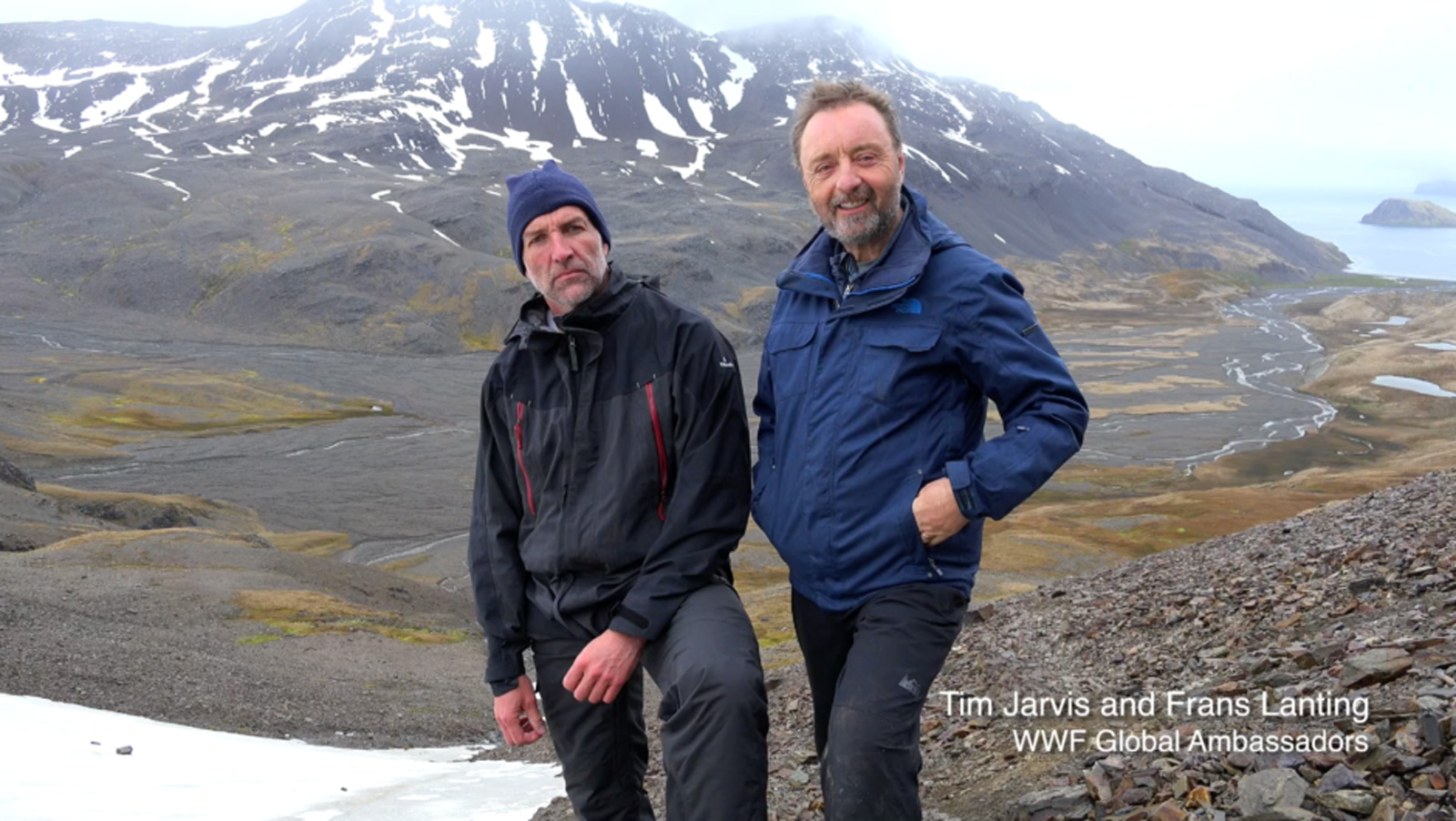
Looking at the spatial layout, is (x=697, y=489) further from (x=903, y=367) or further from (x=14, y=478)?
(x=14, y=478)

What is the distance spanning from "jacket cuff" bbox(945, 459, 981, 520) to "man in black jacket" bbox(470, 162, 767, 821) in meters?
1.18

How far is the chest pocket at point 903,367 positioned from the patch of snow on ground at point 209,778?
321 inches

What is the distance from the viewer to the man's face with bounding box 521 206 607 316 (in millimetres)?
5645

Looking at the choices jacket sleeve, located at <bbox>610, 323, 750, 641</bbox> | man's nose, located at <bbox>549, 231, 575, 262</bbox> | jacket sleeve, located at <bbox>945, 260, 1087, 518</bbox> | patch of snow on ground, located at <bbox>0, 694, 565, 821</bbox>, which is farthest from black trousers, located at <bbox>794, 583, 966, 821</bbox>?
patch of snow on ground, located at <bbox>0, 694, 565, 821</bbox>

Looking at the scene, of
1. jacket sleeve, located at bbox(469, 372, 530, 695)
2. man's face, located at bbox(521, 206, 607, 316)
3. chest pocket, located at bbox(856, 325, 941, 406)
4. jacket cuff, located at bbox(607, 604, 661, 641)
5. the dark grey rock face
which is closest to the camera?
chest pocket, located at bbox(856, 325, 941, 406)

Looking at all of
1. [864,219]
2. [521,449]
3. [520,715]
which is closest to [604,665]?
[520,715]

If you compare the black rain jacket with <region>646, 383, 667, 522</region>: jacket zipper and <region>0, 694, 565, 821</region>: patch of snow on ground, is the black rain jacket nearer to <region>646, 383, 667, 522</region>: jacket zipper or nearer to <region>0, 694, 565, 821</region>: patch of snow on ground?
<region>646, 383, 667, 522</region>: jacket zipper

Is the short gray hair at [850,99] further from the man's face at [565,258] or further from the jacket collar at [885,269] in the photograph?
the man's face at [565,258]

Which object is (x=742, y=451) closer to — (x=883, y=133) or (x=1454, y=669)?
(x=883, y=133)

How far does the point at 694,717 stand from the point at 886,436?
1603 millimetres

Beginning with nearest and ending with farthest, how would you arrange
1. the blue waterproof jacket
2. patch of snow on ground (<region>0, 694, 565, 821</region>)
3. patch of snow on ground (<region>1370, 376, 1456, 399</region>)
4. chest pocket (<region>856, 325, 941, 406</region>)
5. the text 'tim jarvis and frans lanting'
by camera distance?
the blue waterproof jacket
chest pocket (<region>856, 325, 941, 406</region>)
the text 'tim jarvis and frans lanting'
patch of snow on ground (<region>0, 694, 565, 821</region>)
patch of snow on ground (<region>1370, 376, 1456, 399</region>)

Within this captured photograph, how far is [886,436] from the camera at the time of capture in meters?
5.00

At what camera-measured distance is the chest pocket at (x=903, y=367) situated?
4953 millimetres

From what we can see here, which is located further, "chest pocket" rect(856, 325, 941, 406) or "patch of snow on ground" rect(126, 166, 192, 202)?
"patch of snow on ground" rect(126, 166, 192, 202)
